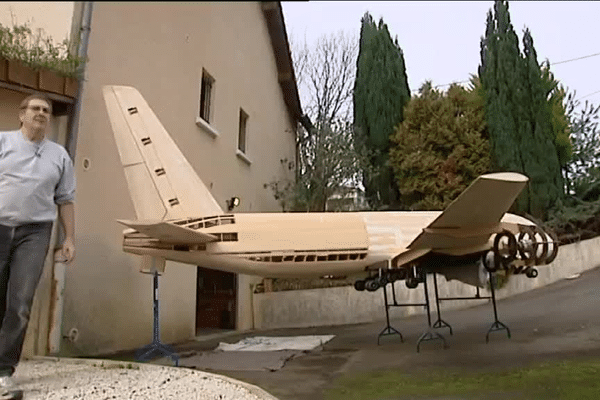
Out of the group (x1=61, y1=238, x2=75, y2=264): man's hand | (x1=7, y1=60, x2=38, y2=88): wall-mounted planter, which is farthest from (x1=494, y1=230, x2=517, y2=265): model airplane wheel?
(x1=7, y1=60, x2=38, y2=88): wall-mounted planter

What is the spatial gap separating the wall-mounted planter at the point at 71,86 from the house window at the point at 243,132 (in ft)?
15.1

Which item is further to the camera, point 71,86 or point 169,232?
point 71,86

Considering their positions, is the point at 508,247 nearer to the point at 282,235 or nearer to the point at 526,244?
the point at 526,244

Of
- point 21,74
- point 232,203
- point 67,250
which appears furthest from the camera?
point 232,203

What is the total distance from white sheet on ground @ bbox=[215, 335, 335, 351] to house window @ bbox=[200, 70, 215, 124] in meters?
3.33

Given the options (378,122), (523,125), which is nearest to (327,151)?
(378,122)

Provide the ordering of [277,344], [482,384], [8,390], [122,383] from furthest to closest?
1. [277,344]
2. [482,384]
3. [122,383]
4. [8,390]

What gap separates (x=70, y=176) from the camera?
7.68ft

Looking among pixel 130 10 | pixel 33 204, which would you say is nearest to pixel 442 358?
pixel 33 204

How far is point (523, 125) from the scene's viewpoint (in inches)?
261

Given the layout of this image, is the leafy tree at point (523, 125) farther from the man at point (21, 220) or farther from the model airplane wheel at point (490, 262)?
the man at point (21, 220)

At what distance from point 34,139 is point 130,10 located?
186 centimetres

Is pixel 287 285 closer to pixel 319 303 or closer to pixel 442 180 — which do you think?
pixel 319 303

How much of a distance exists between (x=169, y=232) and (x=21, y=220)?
1639mm
